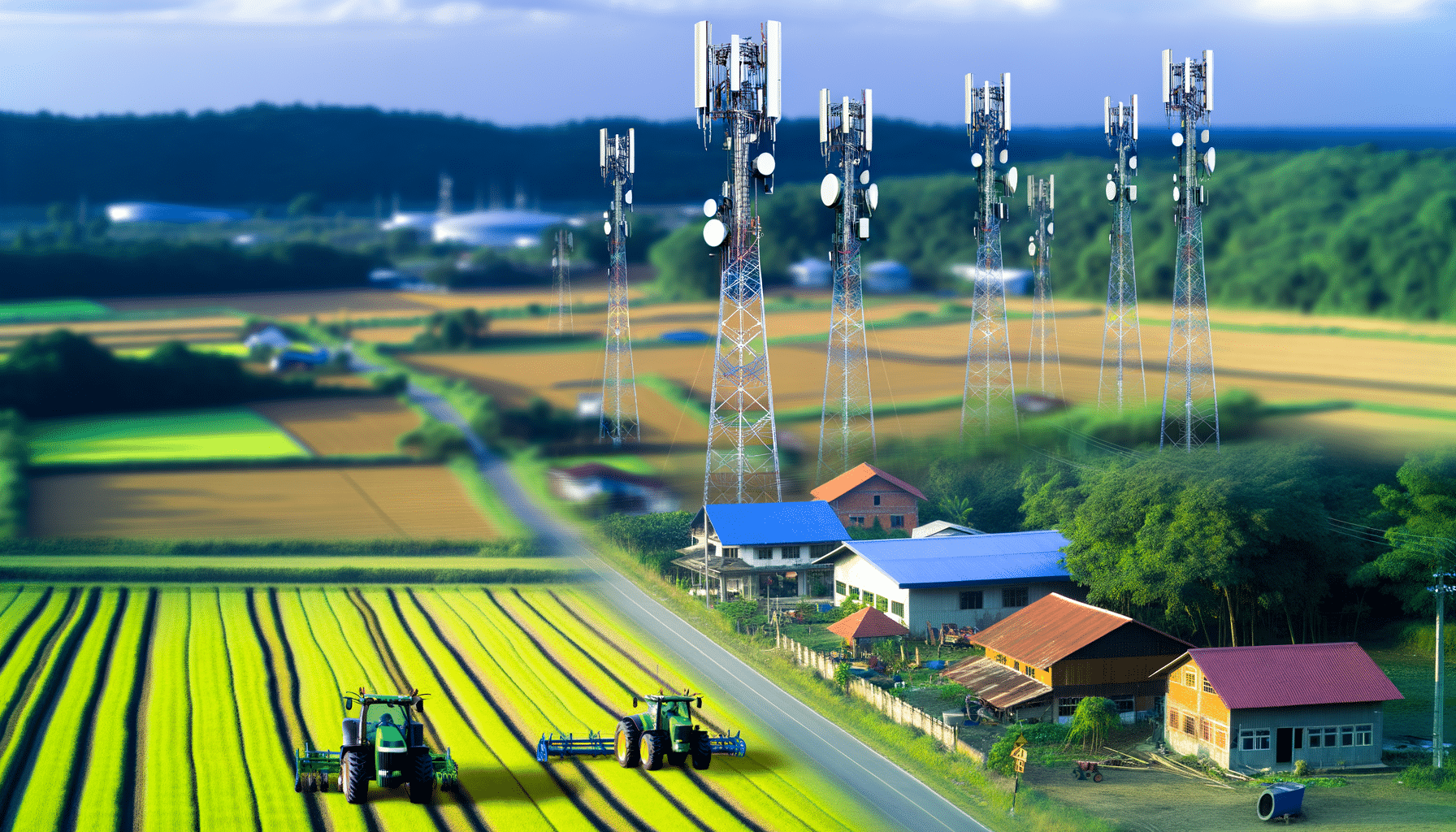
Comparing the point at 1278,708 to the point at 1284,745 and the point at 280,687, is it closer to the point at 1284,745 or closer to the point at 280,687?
the point at 1284,745

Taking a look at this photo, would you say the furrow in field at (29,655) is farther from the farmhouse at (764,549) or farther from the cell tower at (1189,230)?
the cell tower at (1189,230)

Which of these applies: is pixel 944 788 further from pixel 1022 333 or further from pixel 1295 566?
pixel 1022 333

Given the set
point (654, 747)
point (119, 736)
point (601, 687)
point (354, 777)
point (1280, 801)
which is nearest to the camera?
point (354, 777)

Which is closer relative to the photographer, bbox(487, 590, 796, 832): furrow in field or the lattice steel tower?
bbox(487, 590, 796, 832): furrow in field

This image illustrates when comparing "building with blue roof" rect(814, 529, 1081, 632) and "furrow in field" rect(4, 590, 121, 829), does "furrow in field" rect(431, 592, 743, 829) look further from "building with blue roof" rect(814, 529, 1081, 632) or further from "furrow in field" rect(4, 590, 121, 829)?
"building with blue roof" rect(814, 529, 1081, 632)

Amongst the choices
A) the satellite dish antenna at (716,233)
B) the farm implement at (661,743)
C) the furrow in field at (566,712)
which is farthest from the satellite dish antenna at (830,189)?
the farm implement at (661,743)

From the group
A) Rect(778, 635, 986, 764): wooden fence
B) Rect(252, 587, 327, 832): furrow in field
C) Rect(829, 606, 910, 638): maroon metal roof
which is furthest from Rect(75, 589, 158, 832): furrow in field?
Rect(829, 606, 910, 638): maroon metal roof

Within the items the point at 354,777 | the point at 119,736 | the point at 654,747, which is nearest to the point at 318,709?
the point at 119,736
